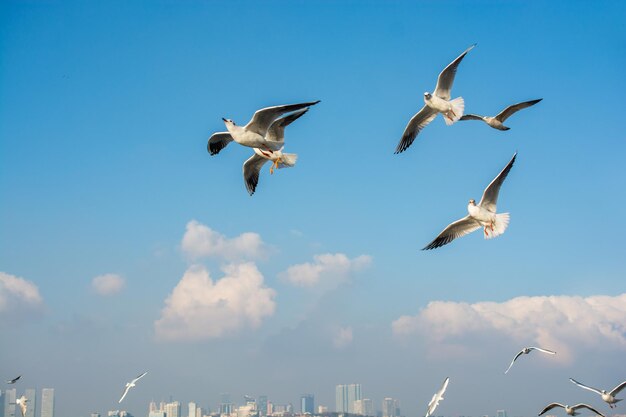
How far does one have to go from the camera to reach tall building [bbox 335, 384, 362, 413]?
153325 mm

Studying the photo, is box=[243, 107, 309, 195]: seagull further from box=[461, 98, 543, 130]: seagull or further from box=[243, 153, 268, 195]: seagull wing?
box=[461, 98, 543, 130]: seagull

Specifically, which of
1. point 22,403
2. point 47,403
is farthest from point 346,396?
point 22,403

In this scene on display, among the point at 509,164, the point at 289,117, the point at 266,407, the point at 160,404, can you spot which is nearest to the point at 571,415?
the point at 509,164

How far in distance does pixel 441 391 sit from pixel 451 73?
8.22 m

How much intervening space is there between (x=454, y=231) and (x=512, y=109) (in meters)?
3.25

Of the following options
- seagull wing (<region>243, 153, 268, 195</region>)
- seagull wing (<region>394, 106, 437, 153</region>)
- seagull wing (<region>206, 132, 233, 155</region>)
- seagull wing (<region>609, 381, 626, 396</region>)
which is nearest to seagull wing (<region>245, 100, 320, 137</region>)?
seagull wing (<region>206, 132, 233, 155</region>)

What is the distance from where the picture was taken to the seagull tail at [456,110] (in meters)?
20.3

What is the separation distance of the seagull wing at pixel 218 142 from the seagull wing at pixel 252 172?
72 centimetres

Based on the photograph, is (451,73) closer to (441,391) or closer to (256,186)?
(256,186)

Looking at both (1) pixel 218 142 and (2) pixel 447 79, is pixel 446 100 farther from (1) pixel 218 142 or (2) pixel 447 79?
(1) pixel 218 142

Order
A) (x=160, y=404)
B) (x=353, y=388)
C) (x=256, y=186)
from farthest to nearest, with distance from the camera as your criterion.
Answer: (x=353, y=388)
(x=160, y=404)
(x=256, y=186)

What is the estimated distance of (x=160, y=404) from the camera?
146m

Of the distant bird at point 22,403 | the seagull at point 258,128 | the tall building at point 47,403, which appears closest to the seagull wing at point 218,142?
the seagull at point 258,128

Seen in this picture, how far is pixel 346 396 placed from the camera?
15950cm
